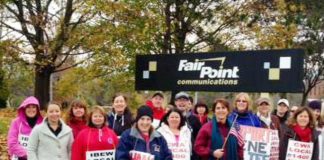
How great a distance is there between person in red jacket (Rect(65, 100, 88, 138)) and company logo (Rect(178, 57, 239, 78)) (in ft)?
15.0

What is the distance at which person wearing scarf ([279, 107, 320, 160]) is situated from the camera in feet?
26.3

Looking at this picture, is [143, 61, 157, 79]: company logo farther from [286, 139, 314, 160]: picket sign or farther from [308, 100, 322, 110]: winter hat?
[286, 139, 314, 160]: picket sign

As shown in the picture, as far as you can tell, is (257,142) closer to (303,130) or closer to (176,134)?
(303,130)

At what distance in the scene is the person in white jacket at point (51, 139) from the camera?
→ 7.05 metres

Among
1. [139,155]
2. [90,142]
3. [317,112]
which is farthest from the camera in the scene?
[317,112]

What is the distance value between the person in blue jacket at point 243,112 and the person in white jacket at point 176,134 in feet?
2.24

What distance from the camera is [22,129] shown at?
25.3ft

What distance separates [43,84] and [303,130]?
13.1m

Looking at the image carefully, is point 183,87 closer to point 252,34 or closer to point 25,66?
point 252,34

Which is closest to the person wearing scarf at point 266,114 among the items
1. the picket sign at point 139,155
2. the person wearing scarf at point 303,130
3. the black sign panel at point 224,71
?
the person wearing scarf at point 303,130

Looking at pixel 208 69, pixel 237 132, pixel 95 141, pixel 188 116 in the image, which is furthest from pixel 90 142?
pixel 208 69

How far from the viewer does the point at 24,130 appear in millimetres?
7719

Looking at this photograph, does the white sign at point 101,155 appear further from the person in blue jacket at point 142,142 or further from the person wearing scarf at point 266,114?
the person wearing scarf at point 266,114

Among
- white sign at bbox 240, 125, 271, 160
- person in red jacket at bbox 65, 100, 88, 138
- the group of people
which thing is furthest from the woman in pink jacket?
white sign at bbox 240, 125, 271, 160
